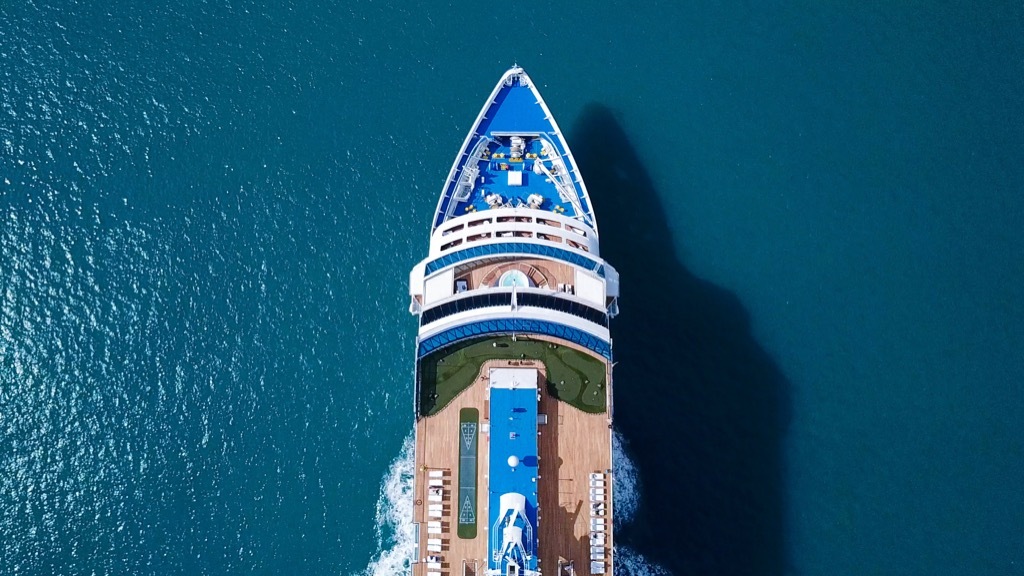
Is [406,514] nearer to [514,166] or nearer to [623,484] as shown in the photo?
[623,484]

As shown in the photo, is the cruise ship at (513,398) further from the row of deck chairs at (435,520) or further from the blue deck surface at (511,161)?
the blue deck surface at (511,161)

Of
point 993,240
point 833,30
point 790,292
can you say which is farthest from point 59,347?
point 993,240

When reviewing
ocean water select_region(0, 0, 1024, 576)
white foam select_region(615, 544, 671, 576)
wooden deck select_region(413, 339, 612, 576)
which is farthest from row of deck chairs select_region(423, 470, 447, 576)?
white foam select_region(615, 544, 671, 576)

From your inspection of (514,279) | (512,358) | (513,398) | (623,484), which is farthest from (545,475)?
(514,279)

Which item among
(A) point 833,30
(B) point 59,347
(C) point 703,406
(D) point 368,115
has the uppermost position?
(A) point 833,30

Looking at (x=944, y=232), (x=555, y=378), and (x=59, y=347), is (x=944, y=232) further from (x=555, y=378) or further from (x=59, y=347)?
(x=59, y=347)

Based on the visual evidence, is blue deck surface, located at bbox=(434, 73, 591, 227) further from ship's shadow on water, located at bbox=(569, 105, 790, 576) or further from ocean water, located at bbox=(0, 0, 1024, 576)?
ship's shadow on water, located at bbox=(569, 105, 790, 576)
